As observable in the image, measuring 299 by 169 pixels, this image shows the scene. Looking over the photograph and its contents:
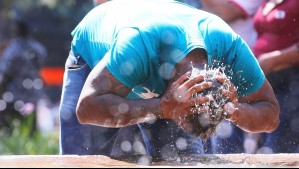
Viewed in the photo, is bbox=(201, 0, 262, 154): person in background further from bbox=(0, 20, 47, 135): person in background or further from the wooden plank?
bbox=(0, 20, 47, 135): person in background

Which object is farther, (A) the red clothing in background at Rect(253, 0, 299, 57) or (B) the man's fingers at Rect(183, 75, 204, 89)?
(A) the red clothing in background at Rect(253, 0, 299, 57)

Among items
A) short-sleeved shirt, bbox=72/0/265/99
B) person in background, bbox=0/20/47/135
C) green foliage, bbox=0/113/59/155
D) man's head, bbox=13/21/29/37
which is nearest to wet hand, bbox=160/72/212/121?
short-sleeved shirt, bbox=72/0/265/99

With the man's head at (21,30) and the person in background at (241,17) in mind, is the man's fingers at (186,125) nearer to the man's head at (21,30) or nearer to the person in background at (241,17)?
the person in background at (241,17)

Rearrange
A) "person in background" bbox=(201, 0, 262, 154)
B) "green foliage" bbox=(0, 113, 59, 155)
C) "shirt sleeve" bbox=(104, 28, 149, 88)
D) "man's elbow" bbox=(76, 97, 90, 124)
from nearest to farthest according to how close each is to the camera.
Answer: "shirt sleeve" bbox=(104, 28, 149, 88)
"man's elbow" bbox=(76, 97, 90, 124)
"person in background" bbox=(201, 0, 262, 154)
"green foliage" bbox=(0, 113, 59, 155)

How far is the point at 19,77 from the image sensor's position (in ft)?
30.0

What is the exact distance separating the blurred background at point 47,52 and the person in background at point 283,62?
281cm

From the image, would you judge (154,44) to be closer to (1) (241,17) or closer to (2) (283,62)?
(2) (283,62)

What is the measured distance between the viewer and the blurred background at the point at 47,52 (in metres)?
8.09

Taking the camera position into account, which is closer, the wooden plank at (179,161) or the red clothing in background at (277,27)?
the wooden plank at (179,161)

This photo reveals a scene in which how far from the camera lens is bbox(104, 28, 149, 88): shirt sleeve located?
3.99 meters

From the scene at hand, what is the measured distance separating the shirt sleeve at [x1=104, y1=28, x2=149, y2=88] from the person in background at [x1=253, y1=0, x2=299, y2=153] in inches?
76.8

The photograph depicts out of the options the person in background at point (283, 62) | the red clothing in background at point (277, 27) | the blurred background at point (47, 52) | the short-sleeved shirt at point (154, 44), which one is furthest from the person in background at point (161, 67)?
the blurred background at point (47, 52)

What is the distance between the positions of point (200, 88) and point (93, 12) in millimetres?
1128

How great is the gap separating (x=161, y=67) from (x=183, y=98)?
11.1 inches
